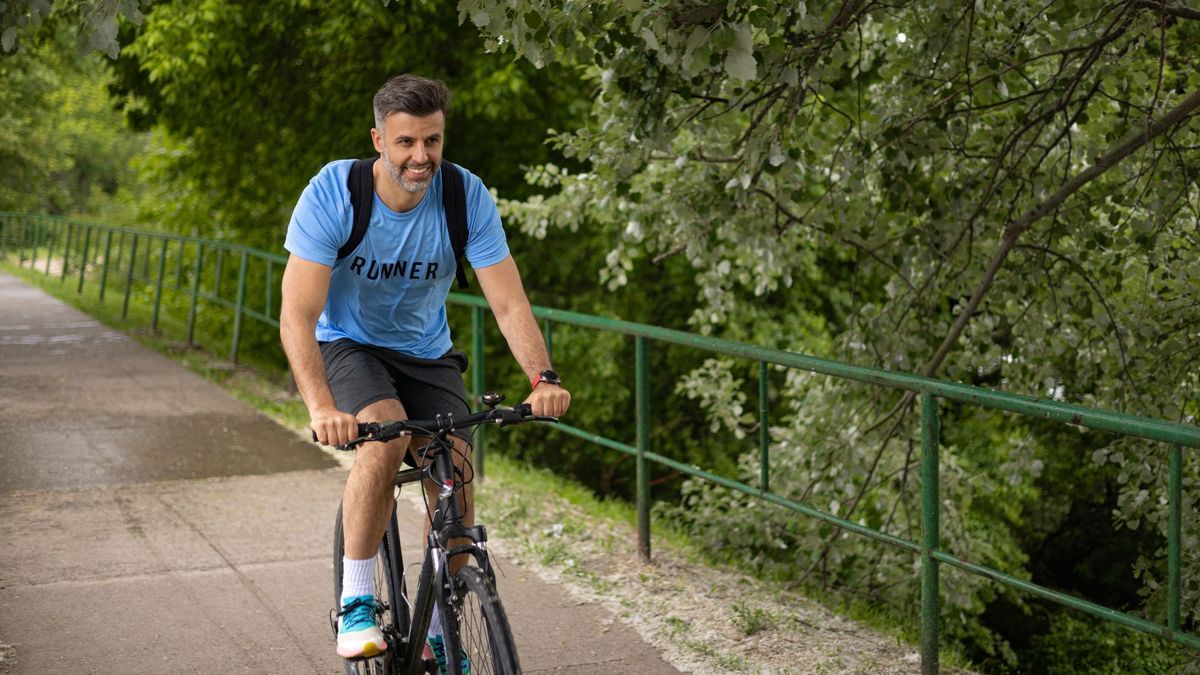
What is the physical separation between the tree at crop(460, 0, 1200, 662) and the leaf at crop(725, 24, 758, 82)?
123cm

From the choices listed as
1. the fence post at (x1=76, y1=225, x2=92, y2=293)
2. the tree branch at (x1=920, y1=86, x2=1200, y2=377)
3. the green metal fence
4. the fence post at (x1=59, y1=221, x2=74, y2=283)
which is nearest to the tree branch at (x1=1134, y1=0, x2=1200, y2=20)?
the tree branch at (x1=920, y1=86, x2=1200, y2=377)

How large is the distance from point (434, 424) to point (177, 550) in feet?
10.9

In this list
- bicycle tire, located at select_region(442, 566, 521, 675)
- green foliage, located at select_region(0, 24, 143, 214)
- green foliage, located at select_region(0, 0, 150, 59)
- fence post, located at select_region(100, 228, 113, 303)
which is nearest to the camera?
bicycle tire, located at select_region(442, 566, 521, 675)

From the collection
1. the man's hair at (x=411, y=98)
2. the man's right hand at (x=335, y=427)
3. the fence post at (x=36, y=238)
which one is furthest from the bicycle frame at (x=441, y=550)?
the fence post at (x=36, y=238)

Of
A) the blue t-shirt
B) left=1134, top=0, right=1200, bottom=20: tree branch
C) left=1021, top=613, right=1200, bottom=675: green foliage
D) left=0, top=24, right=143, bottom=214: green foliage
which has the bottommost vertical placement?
left=1021, top=613, right=1200, bottom=675: green foliage

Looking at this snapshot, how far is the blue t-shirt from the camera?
3656 millimetres

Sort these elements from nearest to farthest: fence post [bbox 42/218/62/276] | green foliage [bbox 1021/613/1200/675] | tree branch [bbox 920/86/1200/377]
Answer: tree branch [bbox 920/86/1200/377] < green foliage [bbox 1021/613/1200/675] < fence post [bbox 42/218/62/276]

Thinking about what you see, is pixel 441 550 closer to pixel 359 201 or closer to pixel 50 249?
pixel 359 201

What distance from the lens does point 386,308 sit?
390cm

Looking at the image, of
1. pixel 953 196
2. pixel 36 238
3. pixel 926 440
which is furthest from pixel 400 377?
pixel 36 238

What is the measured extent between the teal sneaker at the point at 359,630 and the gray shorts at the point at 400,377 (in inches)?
21.2

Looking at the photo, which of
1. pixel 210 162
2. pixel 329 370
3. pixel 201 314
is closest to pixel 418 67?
pixel 210 162

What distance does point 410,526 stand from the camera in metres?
6.76

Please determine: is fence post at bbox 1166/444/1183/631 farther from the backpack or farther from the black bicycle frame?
the backpack
